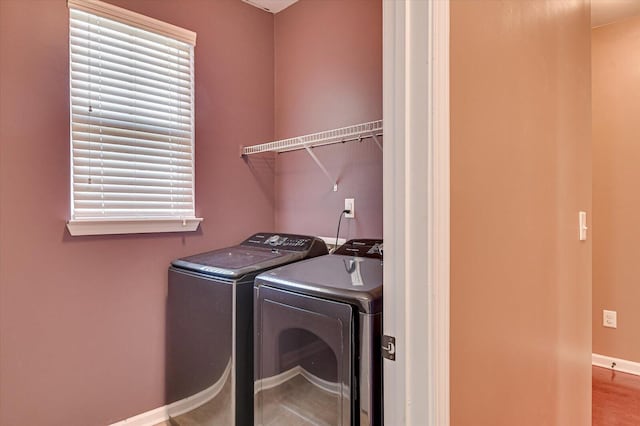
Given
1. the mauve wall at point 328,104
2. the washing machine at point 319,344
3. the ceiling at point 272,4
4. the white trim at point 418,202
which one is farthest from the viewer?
the ceiling at point 272,4

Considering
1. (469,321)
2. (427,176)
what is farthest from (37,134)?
(469,321)

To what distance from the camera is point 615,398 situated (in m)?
2.37

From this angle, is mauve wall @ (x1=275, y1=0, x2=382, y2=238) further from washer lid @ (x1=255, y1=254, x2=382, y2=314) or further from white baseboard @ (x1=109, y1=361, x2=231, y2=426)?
white baseboard @ (x1=109, y1=361, x2=231, y2=426)

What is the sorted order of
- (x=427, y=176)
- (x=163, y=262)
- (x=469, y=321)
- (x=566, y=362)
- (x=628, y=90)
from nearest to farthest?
(x=427, y=176), (x=469, y=321), (x=566, y=362), (x=163, y=262), (x=628, y=90)

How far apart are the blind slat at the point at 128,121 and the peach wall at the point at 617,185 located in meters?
3.01

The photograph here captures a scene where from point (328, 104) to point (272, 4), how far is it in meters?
0.83

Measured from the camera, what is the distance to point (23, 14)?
158 cm

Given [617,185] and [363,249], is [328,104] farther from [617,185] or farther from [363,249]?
[617,185]

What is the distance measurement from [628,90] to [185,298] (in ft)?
11.0

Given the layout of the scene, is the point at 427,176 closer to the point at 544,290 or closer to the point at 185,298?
the point at 544,290

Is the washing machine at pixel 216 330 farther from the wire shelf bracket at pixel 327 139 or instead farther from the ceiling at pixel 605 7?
the ceiling at pixel 605 7

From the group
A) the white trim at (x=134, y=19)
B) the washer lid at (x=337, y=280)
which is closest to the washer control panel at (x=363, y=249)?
the washer lid at (x=337, y=280)

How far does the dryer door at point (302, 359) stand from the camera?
1.12m

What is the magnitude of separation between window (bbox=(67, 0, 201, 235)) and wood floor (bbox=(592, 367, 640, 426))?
2.66m
